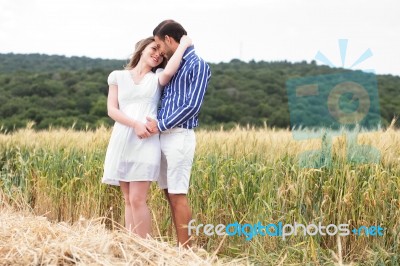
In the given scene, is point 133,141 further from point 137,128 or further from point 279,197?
point 279,197

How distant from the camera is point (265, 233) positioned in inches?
157

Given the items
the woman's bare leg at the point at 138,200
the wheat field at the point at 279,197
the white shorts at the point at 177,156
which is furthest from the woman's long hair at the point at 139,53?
the wheat field at the point at 279,197

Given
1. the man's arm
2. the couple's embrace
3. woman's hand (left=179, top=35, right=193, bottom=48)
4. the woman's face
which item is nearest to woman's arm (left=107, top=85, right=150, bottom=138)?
the couple's embrace

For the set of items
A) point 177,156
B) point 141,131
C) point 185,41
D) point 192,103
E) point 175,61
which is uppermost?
point 185,41

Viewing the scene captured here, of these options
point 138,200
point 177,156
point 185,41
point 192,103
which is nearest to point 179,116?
point 192,103

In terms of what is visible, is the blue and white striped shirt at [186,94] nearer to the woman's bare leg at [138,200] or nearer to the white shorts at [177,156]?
the white shorts at [177,156]

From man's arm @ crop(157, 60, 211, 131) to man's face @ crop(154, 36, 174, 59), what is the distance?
0.74 feet

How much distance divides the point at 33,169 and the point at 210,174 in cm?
Answer: 220

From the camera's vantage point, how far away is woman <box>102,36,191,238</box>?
3549 millimetres

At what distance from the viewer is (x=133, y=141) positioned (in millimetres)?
3609

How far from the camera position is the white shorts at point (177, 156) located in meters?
3.51

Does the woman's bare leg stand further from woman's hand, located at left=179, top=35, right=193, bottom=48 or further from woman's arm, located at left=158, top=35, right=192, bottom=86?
woman's hand, located at left=179, top=35, right=193, bottom=48

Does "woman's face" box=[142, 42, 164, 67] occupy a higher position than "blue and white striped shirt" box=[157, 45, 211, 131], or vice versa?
"woman's face" box=[142, 42, 164, 67]

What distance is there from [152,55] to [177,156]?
654 millimetres
